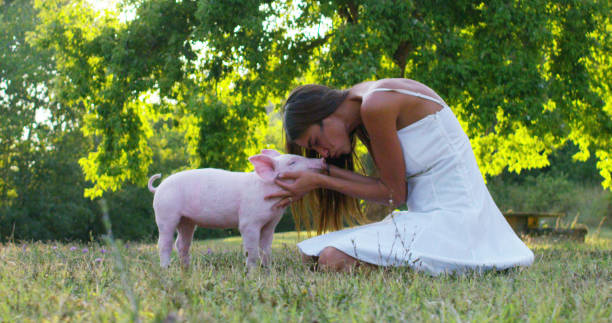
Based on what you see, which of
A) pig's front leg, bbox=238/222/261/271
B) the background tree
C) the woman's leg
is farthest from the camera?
the background tree

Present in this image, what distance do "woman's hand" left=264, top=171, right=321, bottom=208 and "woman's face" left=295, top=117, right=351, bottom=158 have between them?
0.68 feet

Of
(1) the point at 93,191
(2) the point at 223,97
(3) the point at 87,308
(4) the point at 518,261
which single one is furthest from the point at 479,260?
(1) the point at 93,191

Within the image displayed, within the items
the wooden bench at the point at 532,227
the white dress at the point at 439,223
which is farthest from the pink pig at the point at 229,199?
the wooden bench at the point at 532,227

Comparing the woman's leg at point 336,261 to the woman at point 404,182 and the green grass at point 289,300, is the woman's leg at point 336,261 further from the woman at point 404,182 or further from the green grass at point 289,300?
the green grass at point 289,300

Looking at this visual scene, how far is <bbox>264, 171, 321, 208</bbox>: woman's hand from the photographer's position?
→ 375 centimetres

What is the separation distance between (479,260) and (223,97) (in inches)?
377

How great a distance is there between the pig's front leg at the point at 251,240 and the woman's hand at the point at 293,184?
0.21 meters

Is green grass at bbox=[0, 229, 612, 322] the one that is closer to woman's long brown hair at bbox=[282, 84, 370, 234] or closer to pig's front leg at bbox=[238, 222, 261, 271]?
pig's front leg at bbox=[238, 222, 261, 271]

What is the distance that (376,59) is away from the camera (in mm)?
9430

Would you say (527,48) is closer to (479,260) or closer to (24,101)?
(479,260)

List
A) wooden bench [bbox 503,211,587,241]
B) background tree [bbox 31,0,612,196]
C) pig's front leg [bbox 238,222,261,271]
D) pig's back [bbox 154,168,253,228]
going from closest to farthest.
→ pig's front leg [bbox 238,222,261,271] < pig's back [bbox 154,168,253,228] < background tree [bbox 31,0,612,196] < wooden bench [bbox 503,211,587,241]

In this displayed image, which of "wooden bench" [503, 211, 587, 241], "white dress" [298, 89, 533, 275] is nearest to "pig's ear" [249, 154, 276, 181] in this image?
"white dress" [298, 89, 533, 275]

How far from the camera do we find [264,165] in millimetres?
3791

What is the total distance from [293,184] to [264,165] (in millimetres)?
240
